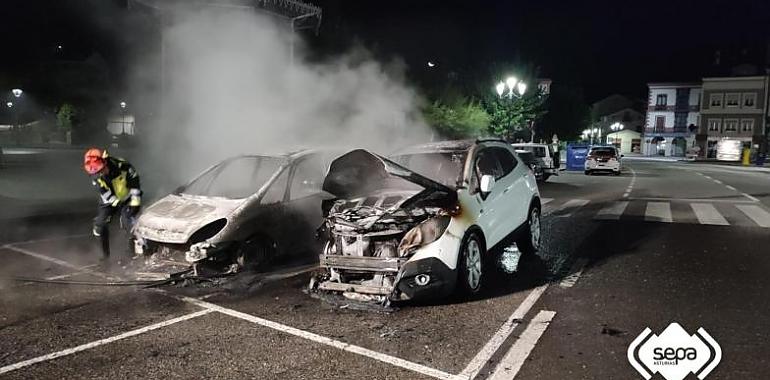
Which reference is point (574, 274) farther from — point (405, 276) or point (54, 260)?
point (54, 260)

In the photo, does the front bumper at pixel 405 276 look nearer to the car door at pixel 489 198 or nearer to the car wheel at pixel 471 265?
the car wheel at pixel 471 265

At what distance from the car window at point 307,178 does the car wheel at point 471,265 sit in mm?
2097

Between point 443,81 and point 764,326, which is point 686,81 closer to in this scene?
point 443,81

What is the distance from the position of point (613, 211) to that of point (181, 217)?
8.73 meters

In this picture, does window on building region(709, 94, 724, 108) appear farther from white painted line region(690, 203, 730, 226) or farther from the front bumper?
the front bumper

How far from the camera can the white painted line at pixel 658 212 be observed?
10.0 metres

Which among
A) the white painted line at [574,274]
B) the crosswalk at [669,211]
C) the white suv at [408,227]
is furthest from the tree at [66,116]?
the white painted line at [574,274]

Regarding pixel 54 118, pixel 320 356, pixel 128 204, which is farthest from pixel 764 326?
pixel 54 118

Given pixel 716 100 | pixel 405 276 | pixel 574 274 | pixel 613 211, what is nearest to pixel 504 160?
pixel 574 274

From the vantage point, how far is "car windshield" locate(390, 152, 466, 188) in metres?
6.04

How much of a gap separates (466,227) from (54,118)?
173 ft

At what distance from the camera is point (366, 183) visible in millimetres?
5711

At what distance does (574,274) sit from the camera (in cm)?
596

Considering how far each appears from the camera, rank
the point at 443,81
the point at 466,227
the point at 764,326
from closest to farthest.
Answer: the point at 764,326
the point at 466,227
the point at 443,81
